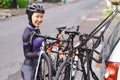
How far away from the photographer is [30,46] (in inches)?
237

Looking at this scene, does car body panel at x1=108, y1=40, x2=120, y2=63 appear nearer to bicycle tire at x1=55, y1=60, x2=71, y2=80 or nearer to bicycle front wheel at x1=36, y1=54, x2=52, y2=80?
bicycle tire at x1=55, y1=60, x2=71, y2=80

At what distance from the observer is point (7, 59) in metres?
12.4

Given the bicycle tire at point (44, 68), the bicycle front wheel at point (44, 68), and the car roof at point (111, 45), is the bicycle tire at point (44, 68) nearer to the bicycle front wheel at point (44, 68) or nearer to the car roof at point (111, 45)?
the bicycle front wheel at point (44, 68)

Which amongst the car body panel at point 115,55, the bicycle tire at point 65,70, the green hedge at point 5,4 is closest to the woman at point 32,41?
the bicycle tire at point 65,70

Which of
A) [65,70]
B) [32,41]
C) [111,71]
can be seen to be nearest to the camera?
[111,71]

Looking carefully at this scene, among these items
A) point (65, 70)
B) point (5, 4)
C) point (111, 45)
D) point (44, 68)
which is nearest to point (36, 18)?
point (44, 68)

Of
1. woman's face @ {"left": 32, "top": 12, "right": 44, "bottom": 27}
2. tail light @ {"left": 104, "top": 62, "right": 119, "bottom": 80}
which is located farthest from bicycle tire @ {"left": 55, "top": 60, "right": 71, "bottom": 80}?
tail light @ {"left": 104, "top": 62, "right": 119, "bottom": 80}

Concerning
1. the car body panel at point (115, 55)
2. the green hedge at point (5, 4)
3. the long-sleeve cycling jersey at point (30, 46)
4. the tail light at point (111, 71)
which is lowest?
the green hedge at point (5, 4)

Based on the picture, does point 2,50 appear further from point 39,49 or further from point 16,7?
point 16,7

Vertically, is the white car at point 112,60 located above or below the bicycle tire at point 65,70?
above

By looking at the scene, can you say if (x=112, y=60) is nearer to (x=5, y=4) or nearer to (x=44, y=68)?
(x=44, y=68)

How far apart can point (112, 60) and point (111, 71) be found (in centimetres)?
11

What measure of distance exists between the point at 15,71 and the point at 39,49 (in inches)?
176

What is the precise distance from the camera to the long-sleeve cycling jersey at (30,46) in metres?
5.98
